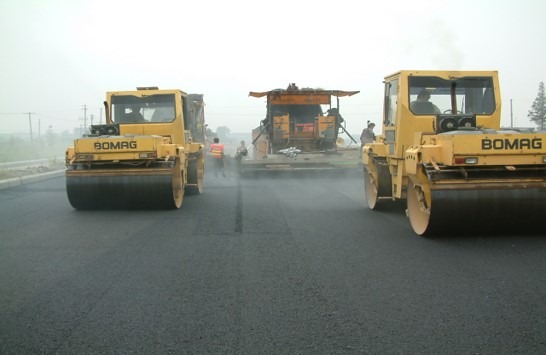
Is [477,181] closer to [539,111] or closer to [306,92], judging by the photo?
[306,92]

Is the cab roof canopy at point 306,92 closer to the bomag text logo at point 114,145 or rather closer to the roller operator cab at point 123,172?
the roller operator cab at point 123,172

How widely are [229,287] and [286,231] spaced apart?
115 inches

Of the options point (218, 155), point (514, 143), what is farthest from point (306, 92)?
point (514, 143)

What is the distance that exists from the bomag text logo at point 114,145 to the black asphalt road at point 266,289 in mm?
1697

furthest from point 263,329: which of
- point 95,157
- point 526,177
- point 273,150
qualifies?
point 273,150

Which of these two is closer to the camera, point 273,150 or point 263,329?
point 263,329

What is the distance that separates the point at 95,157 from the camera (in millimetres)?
9867

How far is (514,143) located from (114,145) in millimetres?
6639

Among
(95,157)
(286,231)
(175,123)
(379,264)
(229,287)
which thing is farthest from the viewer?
(175,123)

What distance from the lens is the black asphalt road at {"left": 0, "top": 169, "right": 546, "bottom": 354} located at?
3.66 metres

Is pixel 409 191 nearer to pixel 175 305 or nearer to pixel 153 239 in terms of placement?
pixel 153 239

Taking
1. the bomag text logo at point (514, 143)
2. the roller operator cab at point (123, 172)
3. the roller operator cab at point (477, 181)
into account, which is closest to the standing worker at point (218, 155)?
the roller operator cab at point (123, 172)

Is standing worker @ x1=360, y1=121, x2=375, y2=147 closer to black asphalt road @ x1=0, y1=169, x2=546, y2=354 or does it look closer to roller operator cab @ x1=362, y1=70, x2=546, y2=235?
black asphalt road @ x1=0, y1=169, x2=546, y2=354

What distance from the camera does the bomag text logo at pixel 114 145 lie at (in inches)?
386
